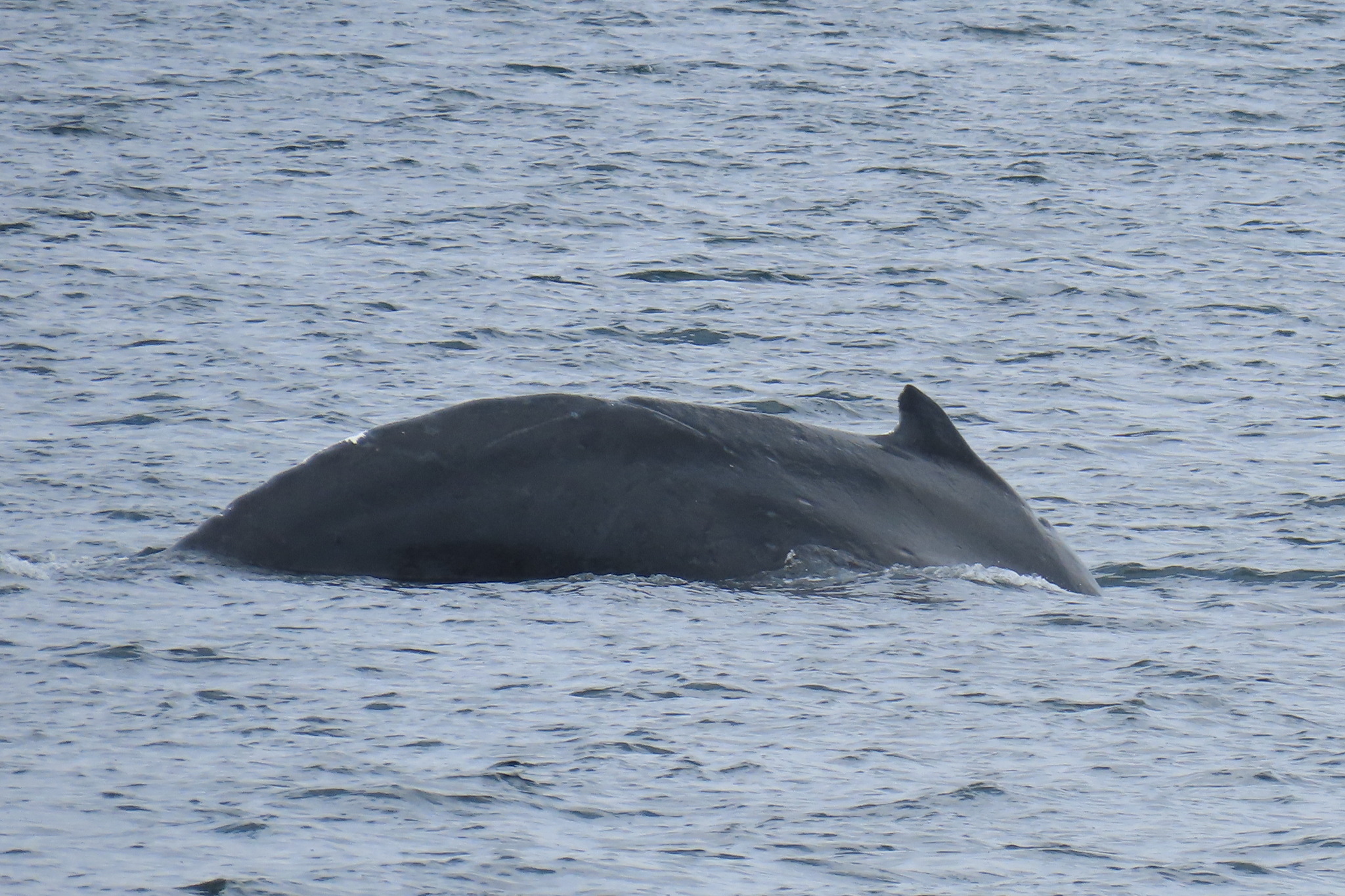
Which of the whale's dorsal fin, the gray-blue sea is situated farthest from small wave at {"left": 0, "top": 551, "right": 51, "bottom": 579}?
the whale's dorsal fin

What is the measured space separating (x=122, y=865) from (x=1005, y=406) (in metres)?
11.8

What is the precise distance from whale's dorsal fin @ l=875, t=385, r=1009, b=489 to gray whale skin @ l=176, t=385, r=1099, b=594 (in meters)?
Result: 0.29

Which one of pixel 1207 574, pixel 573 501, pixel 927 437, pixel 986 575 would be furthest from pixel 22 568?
pixel 1207 574

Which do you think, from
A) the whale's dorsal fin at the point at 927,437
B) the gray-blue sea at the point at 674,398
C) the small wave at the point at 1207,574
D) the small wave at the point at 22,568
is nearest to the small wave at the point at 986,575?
the gray-blue sea at the point at 674,398

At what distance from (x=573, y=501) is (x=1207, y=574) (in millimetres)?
4291

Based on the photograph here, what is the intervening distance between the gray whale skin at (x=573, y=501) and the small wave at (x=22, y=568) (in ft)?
2.35

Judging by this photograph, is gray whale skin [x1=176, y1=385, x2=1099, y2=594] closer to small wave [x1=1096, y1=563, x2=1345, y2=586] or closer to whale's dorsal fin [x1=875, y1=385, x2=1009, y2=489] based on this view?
whale's dorsal fin [x1=875, y1=385, x2=1009, y2=489]

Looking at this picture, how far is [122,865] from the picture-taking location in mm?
6820

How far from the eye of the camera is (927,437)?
A: 11.1m

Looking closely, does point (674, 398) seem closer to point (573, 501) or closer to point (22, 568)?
point (573, 501)

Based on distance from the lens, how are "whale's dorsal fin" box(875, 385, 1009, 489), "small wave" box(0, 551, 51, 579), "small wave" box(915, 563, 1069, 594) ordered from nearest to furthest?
"small wave" box(0, 551, 51, 579) < "small wave" box(915, 563, 1069, 594) < "whale's dorsal fin" box(875, 385, 1009, 489)

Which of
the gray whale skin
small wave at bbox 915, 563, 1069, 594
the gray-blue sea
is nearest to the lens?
the gray-blue sea

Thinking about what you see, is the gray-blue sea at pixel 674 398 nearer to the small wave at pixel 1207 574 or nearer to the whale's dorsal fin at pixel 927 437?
the small wave at pixel 1207 574

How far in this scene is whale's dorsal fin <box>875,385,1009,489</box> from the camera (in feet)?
36.3
